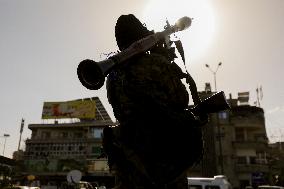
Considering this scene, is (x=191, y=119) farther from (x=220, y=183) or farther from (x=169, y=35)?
(x=220, y=183)

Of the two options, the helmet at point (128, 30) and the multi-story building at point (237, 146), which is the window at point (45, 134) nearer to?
the multi-story building at point (237, 146)

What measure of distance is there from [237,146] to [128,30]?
4746cm

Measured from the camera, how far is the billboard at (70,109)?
5825cm

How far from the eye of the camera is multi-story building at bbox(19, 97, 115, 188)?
53.8 meters

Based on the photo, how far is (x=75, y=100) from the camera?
5900 centimetres

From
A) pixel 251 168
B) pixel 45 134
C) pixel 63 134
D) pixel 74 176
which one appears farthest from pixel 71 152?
pixel 74 176

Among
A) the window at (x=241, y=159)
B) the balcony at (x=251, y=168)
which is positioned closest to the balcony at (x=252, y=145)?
the window at (x=241, y=159)

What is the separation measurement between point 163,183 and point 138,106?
58cm

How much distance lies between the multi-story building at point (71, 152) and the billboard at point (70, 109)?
312 mm

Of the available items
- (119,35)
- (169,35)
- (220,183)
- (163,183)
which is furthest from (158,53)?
(220,183)

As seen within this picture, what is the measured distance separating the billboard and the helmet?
182 ft

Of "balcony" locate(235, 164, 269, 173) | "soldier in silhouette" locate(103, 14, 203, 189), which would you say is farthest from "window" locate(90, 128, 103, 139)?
"soldier in silhouette" locate(103, 14, 203, 189)

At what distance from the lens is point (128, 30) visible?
308 cm

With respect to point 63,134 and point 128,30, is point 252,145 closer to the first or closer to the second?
point 63,134
